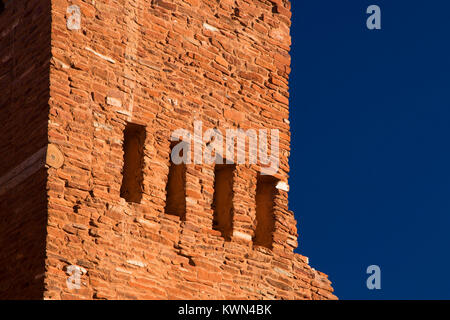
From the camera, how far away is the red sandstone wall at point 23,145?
19484 mm

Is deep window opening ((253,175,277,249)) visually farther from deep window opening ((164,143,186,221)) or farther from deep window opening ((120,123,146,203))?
deep window opening ((120,123,146,203))

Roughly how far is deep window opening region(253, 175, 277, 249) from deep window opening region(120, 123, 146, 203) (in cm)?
214

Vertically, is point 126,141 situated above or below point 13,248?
above

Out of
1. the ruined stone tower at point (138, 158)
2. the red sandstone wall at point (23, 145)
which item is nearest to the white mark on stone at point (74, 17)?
the ruined stone tower at point (138, 158)

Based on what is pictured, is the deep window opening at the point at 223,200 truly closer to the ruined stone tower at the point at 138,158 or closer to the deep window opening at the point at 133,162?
the ruined stone tower at the point at 138,158

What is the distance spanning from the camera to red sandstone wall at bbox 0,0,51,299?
19484mm

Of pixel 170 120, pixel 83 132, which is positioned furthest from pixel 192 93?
pixel 83 132

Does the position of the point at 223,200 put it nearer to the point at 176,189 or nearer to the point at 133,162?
the point at 176,189

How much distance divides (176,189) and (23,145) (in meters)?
2.32

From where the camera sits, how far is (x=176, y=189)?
69.7ft

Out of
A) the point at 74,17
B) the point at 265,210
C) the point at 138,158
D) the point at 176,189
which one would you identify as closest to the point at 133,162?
→ the point at 138,158
